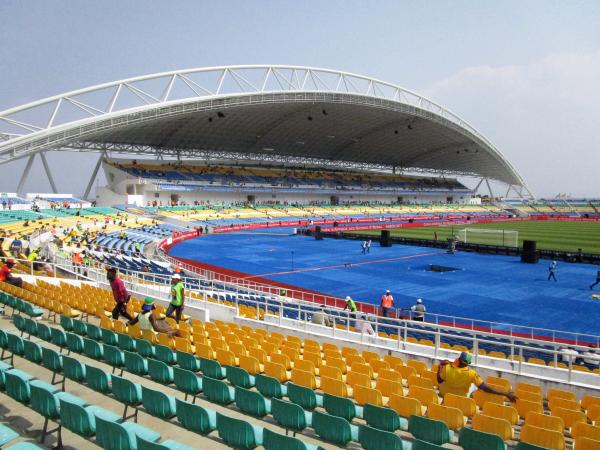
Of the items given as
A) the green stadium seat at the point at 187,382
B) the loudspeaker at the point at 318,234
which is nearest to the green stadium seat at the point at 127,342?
the green stadium seat at the point at 187,382

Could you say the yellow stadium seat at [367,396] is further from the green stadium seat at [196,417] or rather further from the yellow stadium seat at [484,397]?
the green stadium seat at [196,417]

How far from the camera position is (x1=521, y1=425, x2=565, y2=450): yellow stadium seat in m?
5.12

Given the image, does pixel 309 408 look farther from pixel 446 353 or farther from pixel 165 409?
pixel 446 353

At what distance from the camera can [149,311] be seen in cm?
948

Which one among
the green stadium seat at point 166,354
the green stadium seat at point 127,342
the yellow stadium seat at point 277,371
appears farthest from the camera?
the green stadium seat at point 127,342

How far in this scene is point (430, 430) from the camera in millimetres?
5434

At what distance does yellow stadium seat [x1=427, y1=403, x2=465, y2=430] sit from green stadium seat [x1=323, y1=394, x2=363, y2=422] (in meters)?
1.09

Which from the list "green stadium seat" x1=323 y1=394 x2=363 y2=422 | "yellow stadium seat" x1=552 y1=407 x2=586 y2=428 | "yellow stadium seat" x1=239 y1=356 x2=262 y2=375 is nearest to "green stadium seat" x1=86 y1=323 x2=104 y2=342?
"yellow stadium seat" x1=239 y1=356 x2=262 y2=375

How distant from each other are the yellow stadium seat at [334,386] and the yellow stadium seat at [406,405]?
0.92 m

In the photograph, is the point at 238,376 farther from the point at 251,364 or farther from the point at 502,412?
the point at 502,412

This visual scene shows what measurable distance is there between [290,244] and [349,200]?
57035 mm

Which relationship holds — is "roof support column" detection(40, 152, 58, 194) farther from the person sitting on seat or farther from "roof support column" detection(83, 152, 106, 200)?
the person sitting on seat

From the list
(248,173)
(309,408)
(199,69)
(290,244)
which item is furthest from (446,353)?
(248,173)

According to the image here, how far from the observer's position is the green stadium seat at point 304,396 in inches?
262
